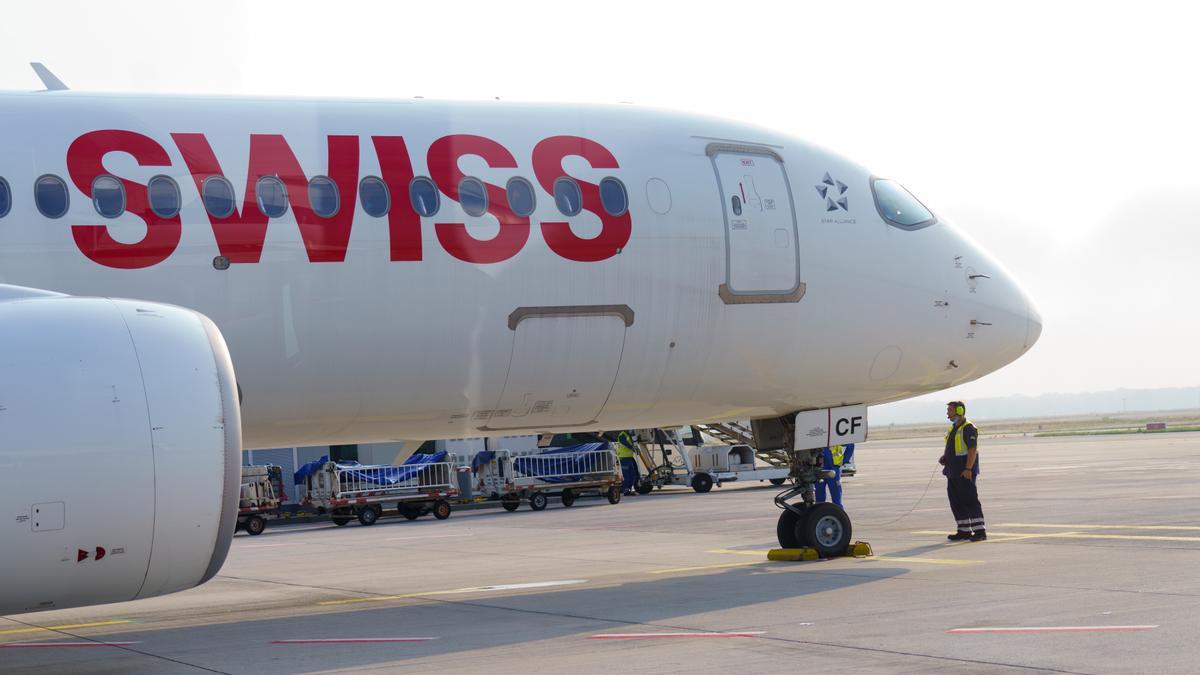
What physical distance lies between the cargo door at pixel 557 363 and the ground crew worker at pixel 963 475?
7005mm

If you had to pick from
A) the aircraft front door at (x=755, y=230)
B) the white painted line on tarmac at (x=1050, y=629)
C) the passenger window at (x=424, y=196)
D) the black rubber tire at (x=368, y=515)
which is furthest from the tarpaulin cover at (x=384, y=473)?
the white painted line on tarmac at (x=1050, y=629)

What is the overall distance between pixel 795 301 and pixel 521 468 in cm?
1998

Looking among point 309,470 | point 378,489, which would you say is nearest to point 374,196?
point 378,489

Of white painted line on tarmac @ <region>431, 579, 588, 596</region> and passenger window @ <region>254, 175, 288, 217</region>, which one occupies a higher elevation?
passenger window @ <region>254, 175, 288, 217</region>

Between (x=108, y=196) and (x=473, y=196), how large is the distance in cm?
337

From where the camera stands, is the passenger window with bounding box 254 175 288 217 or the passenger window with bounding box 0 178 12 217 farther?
the passenger window with bounding box 254 175 288 217

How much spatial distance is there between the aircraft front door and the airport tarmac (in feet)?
10.5

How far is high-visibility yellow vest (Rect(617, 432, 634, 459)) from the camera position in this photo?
124ft

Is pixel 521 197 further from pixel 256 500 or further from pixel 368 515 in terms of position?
pixel 256 500

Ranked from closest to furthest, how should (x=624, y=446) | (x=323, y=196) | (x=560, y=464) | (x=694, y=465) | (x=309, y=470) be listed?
(x=323, y=196) < (x=309, y=470) < (x=560, y=464) < (x=624, y=446) < (x=694, y=465)

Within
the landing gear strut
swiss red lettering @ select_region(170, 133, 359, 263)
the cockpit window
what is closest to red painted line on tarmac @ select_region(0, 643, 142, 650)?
swiss red lettering @ select_region(170, 133, 359, 263)

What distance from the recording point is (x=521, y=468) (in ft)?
111

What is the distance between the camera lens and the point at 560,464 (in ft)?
113

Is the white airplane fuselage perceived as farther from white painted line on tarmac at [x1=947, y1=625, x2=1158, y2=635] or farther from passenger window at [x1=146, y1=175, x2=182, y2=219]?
white painted line on tarmac at [x1=947, y1=625, x2=1158, y2=635]
